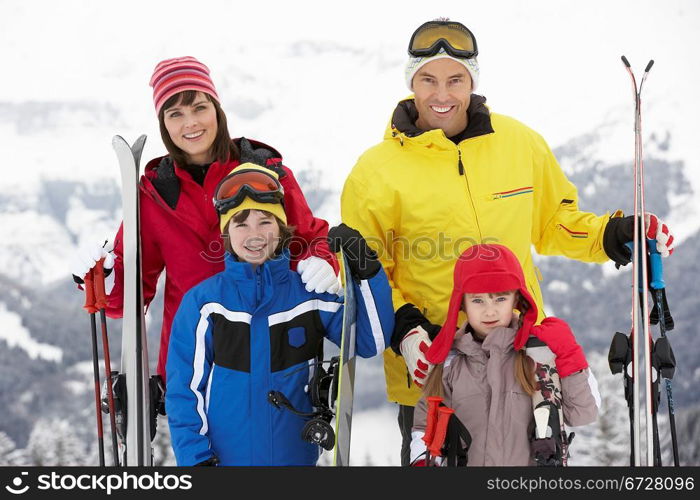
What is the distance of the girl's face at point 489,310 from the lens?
8.37ft

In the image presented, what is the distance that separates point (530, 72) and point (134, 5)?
41222 millimetres

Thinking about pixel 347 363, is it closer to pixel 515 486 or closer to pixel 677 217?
pixel 515 486

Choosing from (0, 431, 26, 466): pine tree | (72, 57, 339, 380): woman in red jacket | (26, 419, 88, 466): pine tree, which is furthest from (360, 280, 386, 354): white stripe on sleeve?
(0, 431, 26, 466): pine tree

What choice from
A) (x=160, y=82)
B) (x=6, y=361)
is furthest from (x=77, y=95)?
(x=160, y=82)

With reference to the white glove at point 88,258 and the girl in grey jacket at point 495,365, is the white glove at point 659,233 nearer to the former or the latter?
the girl in grey jacket at point 495,365

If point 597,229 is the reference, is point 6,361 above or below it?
above

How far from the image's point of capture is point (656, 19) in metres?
57.5

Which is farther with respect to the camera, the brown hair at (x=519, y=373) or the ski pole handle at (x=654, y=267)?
the ski pole handle at (x=654, y=267)

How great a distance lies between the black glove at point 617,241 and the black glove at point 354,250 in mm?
937

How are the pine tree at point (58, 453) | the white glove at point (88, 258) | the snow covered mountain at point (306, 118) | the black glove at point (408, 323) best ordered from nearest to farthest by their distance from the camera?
the black glove at point (408, 323)
the white glove at point (88, 258)
the pine tree at point (58, 453)
the snow covered mountain at point (306, 118)

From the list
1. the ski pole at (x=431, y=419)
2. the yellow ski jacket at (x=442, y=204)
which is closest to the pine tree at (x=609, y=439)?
the yellow ski jacket at (x=442, y=204)

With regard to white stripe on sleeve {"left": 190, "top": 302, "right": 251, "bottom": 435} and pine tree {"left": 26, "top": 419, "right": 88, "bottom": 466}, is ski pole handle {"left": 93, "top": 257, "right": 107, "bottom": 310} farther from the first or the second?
pine tree {"left": 26, "top": 419, "right": 88, "bottom": 466}

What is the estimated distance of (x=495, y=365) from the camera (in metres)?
2.46

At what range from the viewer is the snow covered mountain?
47031 mm
